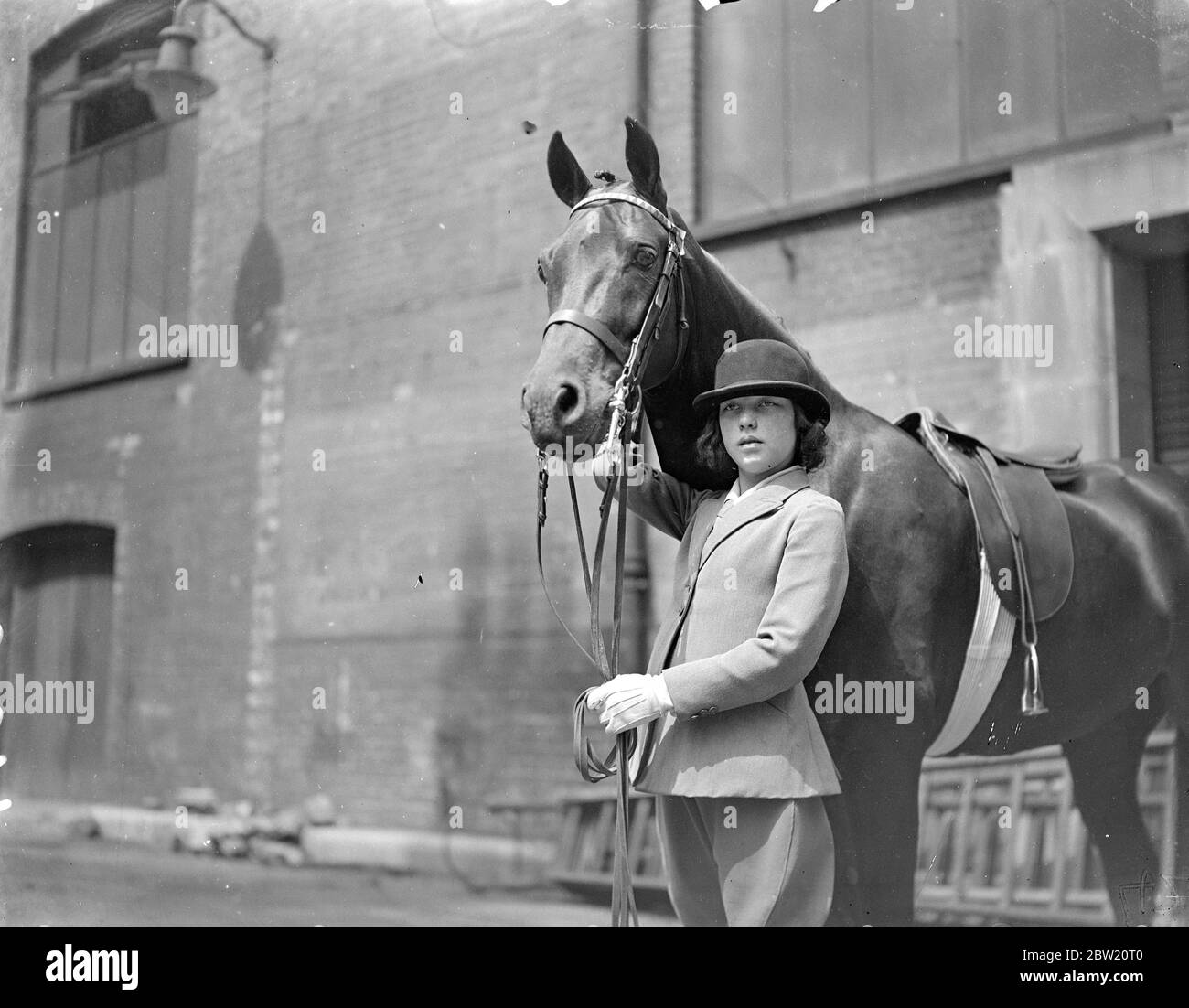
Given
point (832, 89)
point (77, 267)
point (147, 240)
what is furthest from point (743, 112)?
point (77, 267)

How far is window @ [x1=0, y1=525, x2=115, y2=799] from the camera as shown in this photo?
3822mm

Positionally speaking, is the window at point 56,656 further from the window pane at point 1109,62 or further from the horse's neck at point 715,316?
the window pane at point 1109,62

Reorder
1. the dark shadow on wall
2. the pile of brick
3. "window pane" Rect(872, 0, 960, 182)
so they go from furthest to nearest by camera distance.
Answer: the dark shadow on wall < the pile of brick < "window pane" Rect(872, 0, 960, 182)

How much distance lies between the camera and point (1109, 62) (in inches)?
131

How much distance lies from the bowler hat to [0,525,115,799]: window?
2597 mm

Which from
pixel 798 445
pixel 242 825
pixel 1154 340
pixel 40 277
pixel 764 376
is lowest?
pixel 242 825

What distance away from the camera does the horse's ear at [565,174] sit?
2.67m

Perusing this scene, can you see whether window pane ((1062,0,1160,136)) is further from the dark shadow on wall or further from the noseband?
the dark shadow on wall

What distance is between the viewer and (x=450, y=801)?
377 cm

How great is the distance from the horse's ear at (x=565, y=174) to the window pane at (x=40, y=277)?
2190mm

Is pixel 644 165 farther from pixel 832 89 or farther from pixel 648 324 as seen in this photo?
pixel 832 89

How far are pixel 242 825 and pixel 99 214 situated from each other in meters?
2.14

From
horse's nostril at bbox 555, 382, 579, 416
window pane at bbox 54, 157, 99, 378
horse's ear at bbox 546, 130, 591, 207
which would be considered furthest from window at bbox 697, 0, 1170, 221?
window pane at bbox 54, 157, 99, 378
